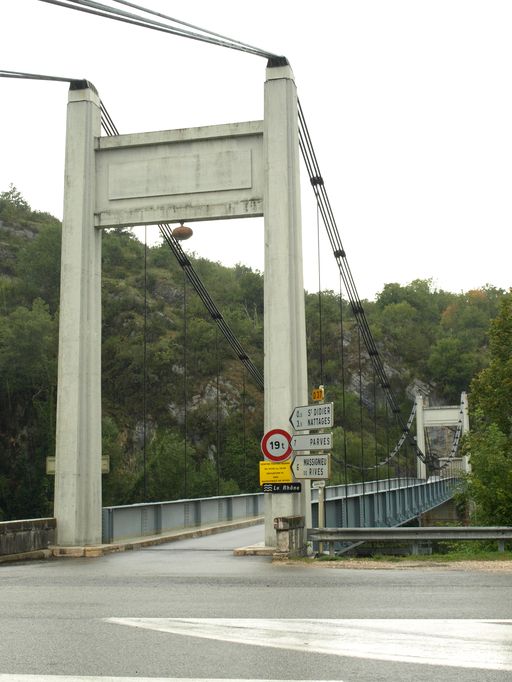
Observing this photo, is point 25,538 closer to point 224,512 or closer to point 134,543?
point 134,543

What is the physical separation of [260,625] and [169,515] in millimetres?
A: 15291

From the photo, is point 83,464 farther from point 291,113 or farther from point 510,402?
point 510,402

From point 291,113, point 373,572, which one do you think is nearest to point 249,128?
point 291,113

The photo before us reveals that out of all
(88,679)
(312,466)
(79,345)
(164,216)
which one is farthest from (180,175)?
(88,679)

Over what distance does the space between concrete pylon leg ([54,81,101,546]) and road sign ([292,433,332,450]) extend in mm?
4320

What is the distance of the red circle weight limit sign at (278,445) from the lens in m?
15.6

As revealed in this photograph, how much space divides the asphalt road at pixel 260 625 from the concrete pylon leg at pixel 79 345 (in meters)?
4.91

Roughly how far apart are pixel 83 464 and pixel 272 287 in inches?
197

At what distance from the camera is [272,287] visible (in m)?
16.5

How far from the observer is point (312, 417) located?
15.0 m

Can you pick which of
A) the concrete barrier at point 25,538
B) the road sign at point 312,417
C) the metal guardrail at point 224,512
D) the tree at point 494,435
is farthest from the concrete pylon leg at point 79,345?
the tree at point 494,435

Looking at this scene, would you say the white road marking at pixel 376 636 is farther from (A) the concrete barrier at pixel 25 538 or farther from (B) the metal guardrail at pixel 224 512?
(B) the metal guardrail at pixel 224 512

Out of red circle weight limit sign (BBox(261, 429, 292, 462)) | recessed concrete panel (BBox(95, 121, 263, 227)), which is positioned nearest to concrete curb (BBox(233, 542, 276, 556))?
red circle weight limit sign (BBox(261, 429, 292, 462))

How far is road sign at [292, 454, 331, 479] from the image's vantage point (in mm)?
14750
